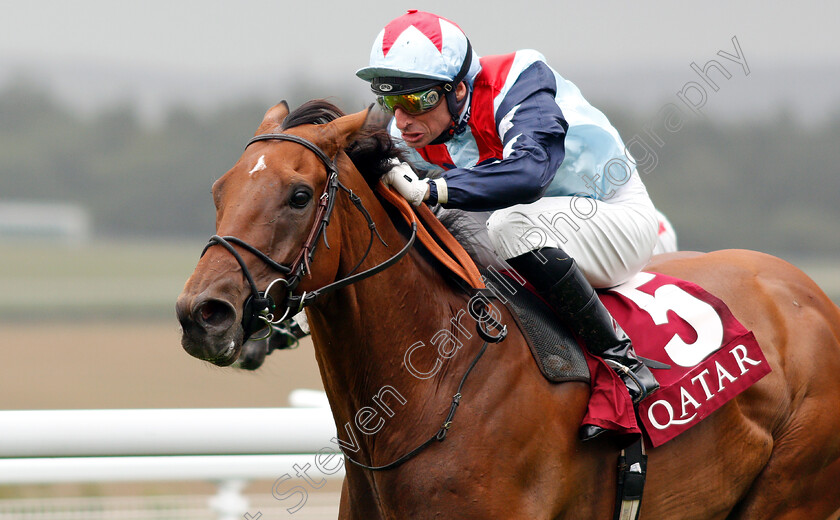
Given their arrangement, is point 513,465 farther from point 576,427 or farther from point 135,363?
point 135,363

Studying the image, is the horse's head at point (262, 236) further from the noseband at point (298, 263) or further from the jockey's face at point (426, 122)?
the jockey's face at point (426, 122)

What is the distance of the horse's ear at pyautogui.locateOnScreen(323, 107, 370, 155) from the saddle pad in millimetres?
712

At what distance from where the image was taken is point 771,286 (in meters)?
3.47

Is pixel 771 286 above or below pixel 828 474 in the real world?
above

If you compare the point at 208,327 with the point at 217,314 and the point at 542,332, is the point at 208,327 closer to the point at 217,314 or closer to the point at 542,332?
the point at 217,314

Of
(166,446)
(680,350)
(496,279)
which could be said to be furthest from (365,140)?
(166,446)

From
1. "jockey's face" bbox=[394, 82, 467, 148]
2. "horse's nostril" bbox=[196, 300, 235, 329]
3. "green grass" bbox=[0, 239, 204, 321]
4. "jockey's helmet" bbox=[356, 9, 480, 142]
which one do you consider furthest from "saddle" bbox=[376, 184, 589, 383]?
"green grass" bbox=[0, 239, 204, 321]

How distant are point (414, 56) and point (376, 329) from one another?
2.95ft

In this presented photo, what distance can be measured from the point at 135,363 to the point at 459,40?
554 inches

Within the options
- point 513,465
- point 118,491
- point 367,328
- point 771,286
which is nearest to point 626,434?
point 513,465

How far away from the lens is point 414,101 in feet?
9.29

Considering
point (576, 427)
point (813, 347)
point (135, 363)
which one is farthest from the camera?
point (135, 363)

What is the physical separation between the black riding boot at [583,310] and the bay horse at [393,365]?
0.50ft

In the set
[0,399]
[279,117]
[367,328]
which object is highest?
[279,117]
